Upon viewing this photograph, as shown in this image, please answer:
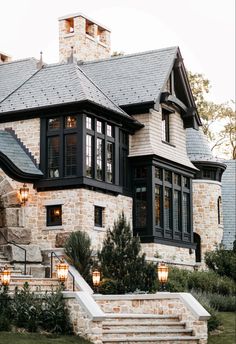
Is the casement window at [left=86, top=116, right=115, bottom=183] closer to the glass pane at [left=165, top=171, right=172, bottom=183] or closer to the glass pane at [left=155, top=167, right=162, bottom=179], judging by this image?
the glass pane at [left=155, top=167, right=162, bottom=179]

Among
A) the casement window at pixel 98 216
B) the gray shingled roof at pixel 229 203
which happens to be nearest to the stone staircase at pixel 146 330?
the casement window at pixel 98 216

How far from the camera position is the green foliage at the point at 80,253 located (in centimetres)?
2806

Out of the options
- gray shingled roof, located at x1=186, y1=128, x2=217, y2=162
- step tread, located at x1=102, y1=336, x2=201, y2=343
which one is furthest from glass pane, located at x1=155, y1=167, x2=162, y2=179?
step tread, located at x1=102, y1=336, x2=201, y2=343

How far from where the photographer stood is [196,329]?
77.2ft

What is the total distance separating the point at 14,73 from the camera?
36375 millimetres

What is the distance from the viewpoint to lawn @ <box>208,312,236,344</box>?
24064 millimetres

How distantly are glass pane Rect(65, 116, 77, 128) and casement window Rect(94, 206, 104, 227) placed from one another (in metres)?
3.38

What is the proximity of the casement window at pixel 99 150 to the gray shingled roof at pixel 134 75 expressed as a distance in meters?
2.49

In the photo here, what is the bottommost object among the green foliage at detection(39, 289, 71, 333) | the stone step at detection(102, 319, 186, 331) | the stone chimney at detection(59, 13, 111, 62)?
the stone step at detection(102, 319, 186, 331)

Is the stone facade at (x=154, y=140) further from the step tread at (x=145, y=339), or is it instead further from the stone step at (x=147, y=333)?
the step tread at (x=145, y=339)

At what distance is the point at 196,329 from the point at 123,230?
227 inches

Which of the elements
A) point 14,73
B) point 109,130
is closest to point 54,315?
point 109,130

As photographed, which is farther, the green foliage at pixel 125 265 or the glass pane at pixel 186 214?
the glass pane at pixel 186 214

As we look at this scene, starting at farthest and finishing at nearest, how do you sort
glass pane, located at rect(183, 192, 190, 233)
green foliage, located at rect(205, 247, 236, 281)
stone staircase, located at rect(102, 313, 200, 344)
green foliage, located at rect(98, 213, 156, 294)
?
glass pane, located at rect(183, 192, 190, 233) → green foliage, located at rect(205, 247, 236, 281) → green foliage, located at rect(98, 213, 156, 294) → stone staircase, located at rect(102, 313, 200, 344)
